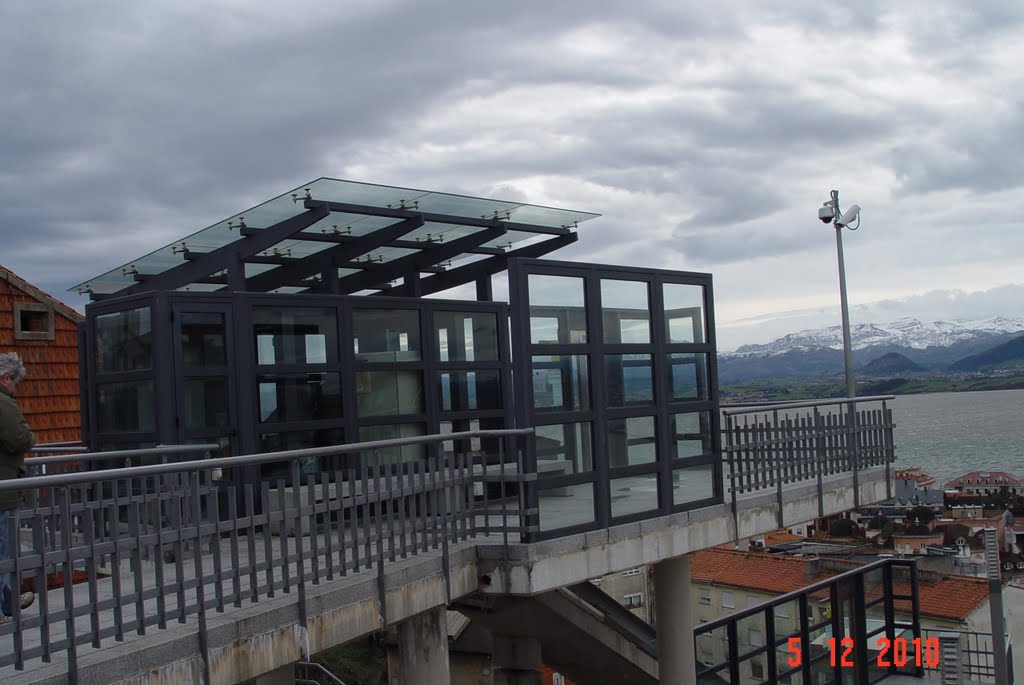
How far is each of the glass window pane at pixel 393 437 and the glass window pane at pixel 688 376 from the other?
2950mm

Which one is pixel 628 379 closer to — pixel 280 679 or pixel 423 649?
pixel 423 649

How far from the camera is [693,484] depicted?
1088 cm

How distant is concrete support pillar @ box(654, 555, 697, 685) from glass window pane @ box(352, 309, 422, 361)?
384 centimetres

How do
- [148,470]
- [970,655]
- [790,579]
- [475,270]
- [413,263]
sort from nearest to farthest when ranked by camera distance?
[148,470], [413,263], [475,270], [970,655], [790,579]

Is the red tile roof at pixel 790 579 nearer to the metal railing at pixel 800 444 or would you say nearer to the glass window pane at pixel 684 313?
the metal railing at pixel 800 444

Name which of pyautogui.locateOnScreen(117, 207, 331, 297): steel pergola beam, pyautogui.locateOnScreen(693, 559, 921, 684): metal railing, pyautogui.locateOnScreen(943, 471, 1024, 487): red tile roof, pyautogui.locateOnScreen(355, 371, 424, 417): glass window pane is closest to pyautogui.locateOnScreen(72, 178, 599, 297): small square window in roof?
pyautogui.locateOnScreen(117, 207, 331, 297): steel pergola beam

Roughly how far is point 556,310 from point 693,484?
9.52 ft

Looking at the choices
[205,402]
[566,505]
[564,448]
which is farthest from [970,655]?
[205,402]

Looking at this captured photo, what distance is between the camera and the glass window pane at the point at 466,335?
11.8m

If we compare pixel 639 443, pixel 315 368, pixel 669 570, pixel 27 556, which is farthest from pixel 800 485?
pixel 27 556

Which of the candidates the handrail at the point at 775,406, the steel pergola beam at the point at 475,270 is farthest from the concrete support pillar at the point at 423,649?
the steel pergola beam at the point at 475,270

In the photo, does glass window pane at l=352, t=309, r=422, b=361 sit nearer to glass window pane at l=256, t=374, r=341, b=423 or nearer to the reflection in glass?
glass window pane at l=256, t=374, r=341, b=423

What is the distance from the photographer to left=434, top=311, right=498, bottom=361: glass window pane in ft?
38.9

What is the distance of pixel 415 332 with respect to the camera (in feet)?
37.9
